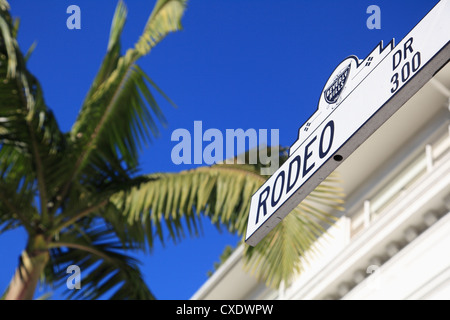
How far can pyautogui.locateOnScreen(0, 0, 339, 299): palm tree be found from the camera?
934 cm

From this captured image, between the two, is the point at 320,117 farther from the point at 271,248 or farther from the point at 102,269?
the point at 102,269

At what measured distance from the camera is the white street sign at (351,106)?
2424 mm

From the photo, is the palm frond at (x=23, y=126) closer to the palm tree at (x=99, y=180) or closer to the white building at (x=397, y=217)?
the palm tree at (x=99, y=180)

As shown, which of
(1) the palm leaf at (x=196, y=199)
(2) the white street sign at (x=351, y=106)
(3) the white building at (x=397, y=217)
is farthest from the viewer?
(3) the white building at (x=397, y=217)

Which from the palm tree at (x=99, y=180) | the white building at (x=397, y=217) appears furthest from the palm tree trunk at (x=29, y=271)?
the white building at (x=397, y=217)

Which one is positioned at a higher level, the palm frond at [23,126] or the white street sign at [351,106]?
the palm frond at [23,126]

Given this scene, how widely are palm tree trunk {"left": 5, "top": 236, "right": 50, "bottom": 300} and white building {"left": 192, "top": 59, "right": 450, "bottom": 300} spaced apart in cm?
342

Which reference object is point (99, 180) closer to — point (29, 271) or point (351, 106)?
point (29, 271)

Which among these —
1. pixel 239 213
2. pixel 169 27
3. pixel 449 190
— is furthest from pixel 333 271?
pixel 169 27

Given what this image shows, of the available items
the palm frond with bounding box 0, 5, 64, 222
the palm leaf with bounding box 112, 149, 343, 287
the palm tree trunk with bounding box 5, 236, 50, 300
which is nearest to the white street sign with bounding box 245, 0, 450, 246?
the palm leaf with bounding box 112, 149, 343, 287

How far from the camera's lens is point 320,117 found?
2924mm

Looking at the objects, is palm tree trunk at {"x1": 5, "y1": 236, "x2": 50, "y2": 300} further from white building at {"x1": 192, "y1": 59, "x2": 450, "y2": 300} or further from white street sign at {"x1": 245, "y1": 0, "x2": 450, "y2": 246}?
white street sign at {"x1": 245, "y1": 0, "x2": 450, "y2": 246}

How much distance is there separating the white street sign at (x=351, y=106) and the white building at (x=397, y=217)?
22.4 ft
